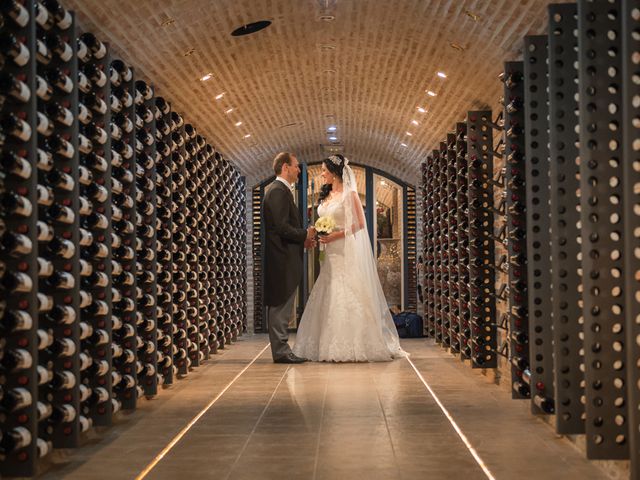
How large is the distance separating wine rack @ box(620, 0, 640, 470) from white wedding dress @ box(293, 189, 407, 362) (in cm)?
604

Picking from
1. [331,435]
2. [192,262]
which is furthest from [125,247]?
[192,262]

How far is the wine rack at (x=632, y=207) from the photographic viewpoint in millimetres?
3744

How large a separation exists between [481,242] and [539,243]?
114 inches

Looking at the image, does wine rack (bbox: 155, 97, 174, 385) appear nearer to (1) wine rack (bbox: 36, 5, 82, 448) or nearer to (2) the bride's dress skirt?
(2) the bride's dress skirt

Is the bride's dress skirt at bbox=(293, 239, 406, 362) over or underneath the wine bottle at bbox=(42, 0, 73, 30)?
underneath

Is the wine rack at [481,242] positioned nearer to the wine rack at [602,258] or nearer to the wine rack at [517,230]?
the wine rack at [517,230]

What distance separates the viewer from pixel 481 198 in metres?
8.57

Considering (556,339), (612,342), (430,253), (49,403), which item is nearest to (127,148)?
(49,403)

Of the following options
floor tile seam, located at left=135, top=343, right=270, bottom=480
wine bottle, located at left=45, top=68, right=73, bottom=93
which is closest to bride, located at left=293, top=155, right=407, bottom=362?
Result: floor tile seam, located at left=135, top=343, right=270, bottom=480

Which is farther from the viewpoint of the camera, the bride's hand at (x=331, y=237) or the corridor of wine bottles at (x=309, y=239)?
the bride's hand at (x=331, y=237)

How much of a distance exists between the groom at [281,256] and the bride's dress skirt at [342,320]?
0.28 metres

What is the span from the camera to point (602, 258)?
171 inches

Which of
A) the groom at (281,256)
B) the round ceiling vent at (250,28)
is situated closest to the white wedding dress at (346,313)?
the groom at (281,256)

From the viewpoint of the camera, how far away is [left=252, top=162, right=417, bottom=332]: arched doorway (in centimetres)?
1667
